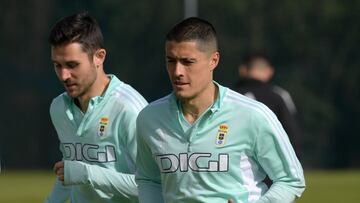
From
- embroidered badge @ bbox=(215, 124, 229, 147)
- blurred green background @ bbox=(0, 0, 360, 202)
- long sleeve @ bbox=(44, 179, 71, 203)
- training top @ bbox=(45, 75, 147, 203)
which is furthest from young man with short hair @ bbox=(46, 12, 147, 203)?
blurred green background @ bbox=(0, 0, 360, 202)

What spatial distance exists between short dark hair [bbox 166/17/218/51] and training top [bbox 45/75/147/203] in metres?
0.90

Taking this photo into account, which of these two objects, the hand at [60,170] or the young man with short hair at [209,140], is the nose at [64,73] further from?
the young man with short hair at [209,140]

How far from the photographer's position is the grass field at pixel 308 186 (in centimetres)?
1889

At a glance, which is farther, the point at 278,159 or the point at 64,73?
the point at 64,73

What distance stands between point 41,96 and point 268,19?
21.9 feet

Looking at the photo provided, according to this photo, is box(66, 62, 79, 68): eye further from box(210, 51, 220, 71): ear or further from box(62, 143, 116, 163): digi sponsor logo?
box(210, 51, 220, 71): ear

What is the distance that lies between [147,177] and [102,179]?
471mm

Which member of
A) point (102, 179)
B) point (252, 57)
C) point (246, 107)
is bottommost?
point (252, 57)

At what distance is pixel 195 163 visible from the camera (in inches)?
211

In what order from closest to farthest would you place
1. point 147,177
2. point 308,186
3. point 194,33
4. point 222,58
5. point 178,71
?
point 178,71 < point 194,33 < point 147,177 < point 308,186 < point 222,58

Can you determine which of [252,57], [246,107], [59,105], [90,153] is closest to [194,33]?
[246,107]

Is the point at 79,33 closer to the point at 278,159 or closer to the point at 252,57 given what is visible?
the point at 278,159

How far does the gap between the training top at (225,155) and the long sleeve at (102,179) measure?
1.62ft

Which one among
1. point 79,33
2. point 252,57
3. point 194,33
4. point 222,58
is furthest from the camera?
point 222,58
